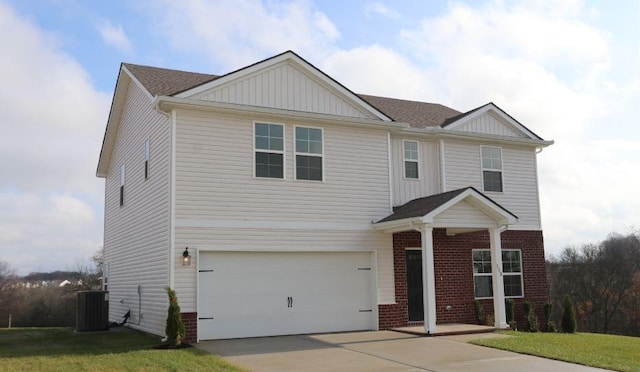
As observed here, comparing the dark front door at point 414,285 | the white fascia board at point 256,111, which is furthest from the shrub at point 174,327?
the dark front door at point 414,285

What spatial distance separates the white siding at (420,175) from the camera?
17.2 meters

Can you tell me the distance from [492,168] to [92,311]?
12760 mm

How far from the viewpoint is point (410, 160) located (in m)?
17.6

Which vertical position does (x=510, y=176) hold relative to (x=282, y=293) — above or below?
above

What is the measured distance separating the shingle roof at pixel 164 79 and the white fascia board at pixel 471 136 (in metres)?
6.19

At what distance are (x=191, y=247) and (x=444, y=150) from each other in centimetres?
843

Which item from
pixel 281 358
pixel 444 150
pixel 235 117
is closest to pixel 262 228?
pixel 235 117

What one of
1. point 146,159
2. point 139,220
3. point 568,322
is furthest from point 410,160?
point 139,220

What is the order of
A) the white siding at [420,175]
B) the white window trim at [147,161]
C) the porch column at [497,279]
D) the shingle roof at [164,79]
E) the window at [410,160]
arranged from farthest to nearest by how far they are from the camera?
the window at [410,160], the white siding at [420,175], the white window trim at [147,161], the porch column at [497,279], the shingle roof at [164,79]

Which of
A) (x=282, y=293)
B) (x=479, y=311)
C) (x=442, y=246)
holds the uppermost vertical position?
(x=442, y=246)

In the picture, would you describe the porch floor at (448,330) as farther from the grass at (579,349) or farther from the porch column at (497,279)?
the grass at (579,349)

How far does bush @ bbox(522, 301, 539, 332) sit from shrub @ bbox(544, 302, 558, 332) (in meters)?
0.51

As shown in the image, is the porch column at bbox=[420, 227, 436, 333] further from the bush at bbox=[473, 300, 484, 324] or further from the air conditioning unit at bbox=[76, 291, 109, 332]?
the air conditioning unit at bbox=[76, 291, 109, 332]

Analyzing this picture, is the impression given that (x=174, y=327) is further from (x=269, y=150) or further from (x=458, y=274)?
(x=458, y=274)
